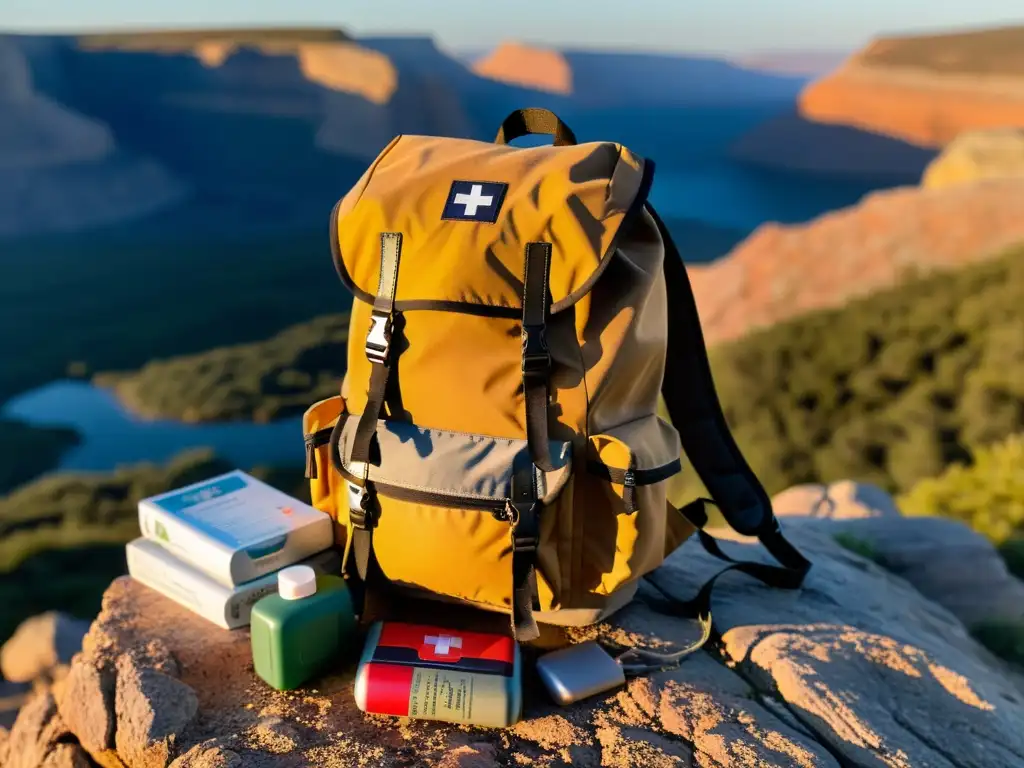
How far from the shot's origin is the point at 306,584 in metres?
1.65

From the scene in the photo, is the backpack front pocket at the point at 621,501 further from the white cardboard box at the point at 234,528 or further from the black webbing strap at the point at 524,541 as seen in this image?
the white cardboard box at the point at 234,528

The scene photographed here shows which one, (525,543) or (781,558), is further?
(781,558)

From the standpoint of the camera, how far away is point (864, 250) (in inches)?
307

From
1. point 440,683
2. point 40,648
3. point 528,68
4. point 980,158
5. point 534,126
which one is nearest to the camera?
point 440,683

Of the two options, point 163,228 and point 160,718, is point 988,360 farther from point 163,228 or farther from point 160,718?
point 163,228

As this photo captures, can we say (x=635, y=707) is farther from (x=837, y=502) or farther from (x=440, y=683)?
(x=837, y=502)

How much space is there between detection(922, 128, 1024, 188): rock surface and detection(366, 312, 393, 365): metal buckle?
14992 mm

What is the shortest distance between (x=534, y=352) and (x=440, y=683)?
648mm

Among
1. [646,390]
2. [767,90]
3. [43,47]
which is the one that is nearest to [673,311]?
[646,390]

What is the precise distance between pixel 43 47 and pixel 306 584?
1107 inches

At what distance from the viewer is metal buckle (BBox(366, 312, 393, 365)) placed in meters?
1.72

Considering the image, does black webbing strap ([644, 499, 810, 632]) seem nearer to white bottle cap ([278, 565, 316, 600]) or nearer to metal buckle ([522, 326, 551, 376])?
metal buckle ([522, 326, 551, 376])

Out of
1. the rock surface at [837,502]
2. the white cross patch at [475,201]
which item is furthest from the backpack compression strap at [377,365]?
the rock surface at [837,502]

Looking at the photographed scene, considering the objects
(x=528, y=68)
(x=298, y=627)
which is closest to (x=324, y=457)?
(x=298, y=627)
